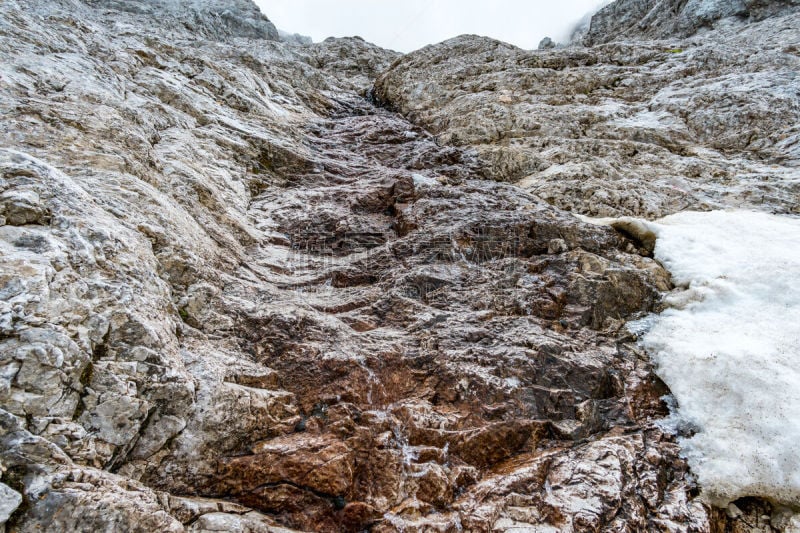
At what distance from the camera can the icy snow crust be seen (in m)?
5.81

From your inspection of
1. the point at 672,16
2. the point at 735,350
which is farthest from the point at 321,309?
the point at 672,16

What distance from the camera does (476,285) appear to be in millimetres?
9031

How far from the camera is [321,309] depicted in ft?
26.9

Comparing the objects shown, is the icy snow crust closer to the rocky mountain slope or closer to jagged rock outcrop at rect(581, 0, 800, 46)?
the rocky mountain slope

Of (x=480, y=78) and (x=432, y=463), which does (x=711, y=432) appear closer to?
(x=432, y=463)

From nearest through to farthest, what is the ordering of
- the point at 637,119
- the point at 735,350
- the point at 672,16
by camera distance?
1. the point at 735,350
2. the point at 637,119
3. the point at 672,16

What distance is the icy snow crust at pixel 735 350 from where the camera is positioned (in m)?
5.81

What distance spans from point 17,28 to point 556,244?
1547 centimetres

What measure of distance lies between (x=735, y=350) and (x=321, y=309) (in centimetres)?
764

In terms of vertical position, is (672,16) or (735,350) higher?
(672,16)

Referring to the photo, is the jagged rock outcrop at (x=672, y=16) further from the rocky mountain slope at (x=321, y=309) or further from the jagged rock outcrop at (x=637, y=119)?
the rocky mountain slope at (x=321, y=309)

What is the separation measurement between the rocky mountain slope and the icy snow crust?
0.37 meters

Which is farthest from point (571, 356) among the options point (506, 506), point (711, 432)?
point (506, 506)

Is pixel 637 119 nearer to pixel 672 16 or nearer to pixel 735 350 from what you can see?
pixel 735 350
